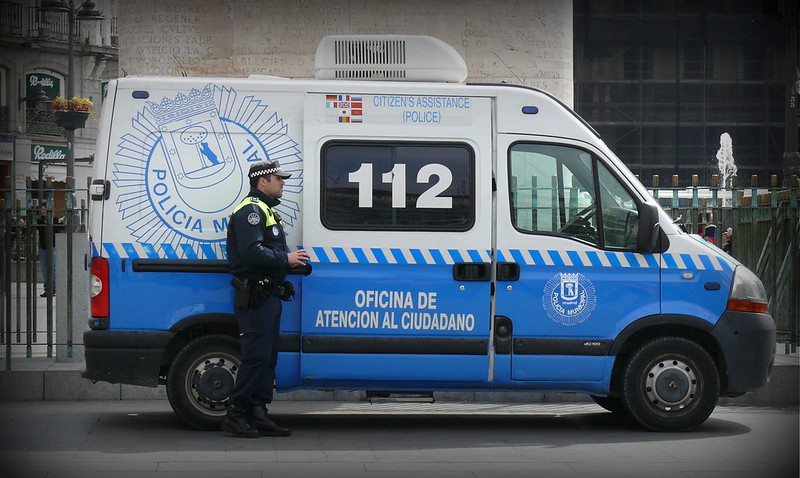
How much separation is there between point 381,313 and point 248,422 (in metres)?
1.17

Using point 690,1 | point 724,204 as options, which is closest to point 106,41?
point 690,1

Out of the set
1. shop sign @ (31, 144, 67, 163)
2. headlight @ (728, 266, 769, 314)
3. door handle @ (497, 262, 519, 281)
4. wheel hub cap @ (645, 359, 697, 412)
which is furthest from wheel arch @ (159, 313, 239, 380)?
shop sign @ (31, 144, 67, 163)

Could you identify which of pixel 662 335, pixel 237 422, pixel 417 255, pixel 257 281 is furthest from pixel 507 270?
pixel 237 422

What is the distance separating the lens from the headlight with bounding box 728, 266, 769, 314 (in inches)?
342

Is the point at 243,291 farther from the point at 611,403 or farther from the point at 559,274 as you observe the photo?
the point at 611,403

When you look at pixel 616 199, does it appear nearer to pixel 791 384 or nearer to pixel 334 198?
pixel 334 198

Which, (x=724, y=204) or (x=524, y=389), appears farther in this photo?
(x=724, y=204)

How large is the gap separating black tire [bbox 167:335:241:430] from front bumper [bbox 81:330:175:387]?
0.51ft

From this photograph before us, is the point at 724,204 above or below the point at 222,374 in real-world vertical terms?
above

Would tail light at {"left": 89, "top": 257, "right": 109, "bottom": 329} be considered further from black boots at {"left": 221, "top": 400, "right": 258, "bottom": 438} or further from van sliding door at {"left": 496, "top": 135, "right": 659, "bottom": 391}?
van sliding door at {"left": 496, "top": 135, "right": 659, "bottom": 391}

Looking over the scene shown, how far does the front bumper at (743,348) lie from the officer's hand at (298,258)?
292 cm

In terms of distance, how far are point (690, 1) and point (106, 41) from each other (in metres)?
25.4

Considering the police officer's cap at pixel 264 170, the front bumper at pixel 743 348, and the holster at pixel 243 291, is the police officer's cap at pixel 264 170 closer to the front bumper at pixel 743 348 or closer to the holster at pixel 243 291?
the holster at pixel 243 291

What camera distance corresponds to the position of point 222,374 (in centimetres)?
851
